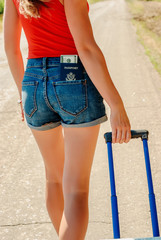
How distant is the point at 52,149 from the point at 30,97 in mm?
352

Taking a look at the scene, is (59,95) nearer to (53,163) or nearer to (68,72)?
(68,72)

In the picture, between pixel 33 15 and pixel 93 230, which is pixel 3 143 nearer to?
pixel 93 230

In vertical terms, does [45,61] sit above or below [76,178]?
above

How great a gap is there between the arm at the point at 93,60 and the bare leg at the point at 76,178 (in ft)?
0.46

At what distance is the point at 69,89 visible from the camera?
159 cm

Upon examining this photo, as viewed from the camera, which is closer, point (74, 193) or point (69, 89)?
point (69, 89)

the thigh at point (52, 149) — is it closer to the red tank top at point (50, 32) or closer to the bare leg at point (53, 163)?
the bare leg at point (53, 163)

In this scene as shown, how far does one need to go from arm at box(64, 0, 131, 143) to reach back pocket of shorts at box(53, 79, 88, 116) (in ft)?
0.25

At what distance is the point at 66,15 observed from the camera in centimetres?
149

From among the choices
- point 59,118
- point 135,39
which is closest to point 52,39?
point 59,118

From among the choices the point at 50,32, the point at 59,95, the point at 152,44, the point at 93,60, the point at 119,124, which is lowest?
the point at 119,124

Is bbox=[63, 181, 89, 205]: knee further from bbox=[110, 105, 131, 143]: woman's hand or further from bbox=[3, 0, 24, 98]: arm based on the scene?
bbox=[3, 0, 24, 98]: arm

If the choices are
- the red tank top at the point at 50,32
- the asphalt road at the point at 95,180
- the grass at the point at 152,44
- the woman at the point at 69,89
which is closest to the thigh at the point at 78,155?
the woman at the point at 69,89

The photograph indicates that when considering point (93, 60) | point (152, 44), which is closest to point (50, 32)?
point (93, 60)
